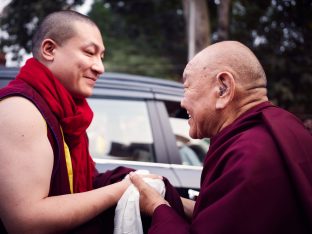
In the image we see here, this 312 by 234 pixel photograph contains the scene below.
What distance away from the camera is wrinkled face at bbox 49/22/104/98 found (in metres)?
1.89

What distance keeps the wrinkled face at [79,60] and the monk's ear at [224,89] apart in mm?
639

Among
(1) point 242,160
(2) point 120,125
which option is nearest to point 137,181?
(1) point 242,160

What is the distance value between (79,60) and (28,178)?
2.17 ft

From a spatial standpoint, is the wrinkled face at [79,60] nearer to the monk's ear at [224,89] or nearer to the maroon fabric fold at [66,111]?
the maroon fabric fold at [66,111]

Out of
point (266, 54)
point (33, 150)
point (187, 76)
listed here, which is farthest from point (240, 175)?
point (266, 54)

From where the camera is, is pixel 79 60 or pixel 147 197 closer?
pixel 147 197

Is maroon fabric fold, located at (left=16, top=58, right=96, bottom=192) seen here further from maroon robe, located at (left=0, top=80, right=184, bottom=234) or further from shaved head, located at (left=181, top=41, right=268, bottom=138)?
shaved head, located at (left=181, top=41, right=268, bottom=138)

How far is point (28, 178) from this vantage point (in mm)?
1491

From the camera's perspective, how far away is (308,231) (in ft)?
4.40

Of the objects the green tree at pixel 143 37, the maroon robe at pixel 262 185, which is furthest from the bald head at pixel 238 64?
the green tree at pixel 143 37

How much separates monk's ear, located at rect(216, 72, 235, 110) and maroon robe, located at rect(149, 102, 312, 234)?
0.72 ft

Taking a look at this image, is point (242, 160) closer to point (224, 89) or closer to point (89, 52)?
point (224, 89)

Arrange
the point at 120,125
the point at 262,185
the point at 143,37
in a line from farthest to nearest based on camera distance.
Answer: the point at 143,37, the point at 120,125, the point at 262,185

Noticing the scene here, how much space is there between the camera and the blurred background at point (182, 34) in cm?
→ 1159
